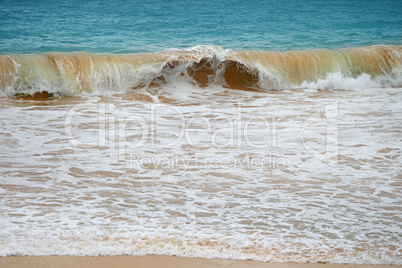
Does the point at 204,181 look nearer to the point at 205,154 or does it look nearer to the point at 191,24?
the point at 205,154

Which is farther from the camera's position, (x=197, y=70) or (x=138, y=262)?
(x=197, y=70)

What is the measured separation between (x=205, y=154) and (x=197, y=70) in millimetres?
4809

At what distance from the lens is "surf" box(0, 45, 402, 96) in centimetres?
884

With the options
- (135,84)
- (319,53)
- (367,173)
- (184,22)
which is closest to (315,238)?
(367,173)

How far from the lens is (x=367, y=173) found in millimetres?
4629

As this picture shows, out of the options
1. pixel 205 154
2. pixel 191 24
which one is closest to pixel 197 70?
pixel 205 154

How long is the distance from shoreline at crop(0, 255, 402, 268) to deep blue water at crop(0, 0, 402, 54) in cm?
1152

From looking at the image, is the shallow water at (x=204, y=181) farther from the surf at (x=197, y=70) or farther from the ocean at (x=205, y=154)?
the surf at (x=197, y=70)

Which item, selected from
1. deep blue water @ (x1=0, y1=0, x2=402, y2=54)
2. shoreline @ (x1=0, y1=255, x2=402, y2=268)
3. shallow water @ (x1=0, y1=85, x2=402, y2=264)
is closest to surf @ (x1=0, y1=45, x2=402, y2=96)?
shallow water @ (x1=0, y1=85, x2=402, y2=264)

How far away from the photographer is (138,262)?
2896 millimetres

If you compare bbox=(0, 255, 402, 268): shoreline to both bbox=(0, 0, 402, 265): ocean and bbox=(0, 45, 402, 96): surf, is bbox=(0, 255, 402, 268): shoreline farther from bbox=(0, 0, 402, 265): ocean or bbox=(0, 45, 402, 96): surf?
bbox=(0, 45, 402, 96): surf

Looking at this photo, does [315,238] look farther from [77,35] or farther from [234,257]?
[77,35]

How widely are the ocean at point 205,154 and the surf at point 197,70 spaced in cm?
3

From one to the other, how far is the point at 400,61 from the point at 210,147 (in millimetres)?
7443
